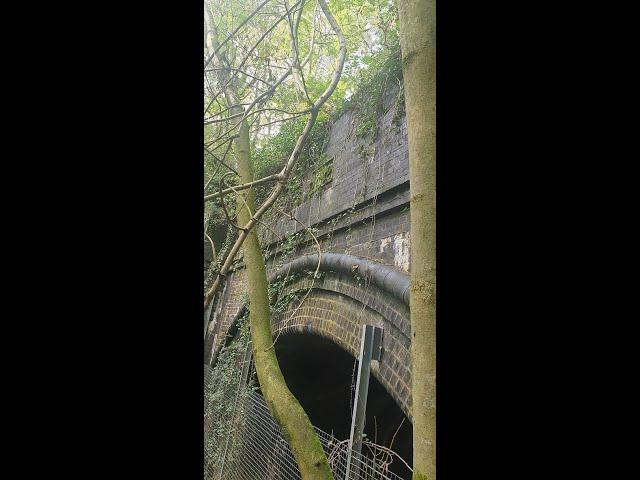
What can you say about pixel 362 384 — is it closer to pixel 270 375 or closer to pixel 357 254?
pixel 270 375

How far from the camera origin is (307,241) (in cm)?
496

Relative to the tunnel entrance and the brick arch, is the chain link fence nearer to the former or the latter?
the tunnel entrance

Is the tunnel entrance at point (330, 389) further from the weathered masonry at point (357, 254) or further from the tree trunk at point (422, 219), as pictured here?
the tree trunk at point (422, 219)

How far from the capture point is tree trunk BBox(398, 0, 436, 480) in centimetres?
118

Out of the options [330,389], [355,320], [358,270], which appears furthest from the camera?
[330,389]

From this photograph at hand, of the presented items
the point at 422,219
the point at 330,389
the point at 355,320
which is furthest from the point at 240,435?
the point at 422,219

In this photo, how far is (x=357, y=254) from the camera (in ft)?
13.1

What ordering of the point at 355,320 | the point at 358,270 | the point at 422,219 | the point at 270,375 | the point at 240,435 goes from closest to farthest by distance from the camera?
the point at 422,219, the point at 270,375, the point at 358,270, the point at 355,320, the point at 240,435

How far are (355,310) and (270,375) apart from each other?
1.30 meters
